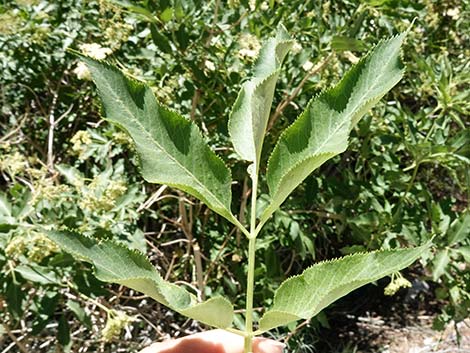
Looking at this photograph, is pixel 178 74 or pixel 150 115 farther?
pixel 178 74

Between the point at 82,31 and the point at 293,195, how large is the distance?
0.99 m

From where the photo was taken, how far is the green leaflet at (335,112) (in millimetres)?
754

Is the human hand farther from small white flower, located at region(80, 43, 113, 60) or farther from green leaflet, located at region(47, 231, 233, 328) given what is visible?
small white flower, located at region(80, 43, 113, 60)

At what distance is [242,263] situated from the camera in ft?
8.14

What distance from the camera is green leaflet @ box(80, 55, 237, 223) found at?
767mm

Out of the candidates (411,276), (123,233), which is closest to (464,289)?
(411,276)

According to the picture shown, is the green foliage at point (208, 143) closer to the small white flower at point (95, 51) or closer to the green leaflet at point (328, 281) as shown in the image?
the small white flower at point (95, 51)

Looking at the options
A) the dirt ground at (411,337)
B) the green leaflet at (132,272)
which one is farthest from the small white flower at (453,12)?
the green leaflet at (132,272)

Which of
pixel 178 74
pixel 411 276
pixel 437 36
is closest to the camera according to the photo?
pixel 178 74

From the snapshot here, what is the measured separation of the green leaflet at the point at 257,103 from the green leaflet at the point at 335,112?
35 mm

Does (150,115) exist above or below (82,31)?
above

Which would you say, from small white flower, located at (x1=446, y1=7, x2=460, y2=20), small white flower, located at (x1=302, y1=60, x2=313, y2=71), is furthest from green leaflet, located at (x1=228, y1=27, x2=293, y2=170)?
small white flower, located at (x1=446, y1=7, x2=460, y2=20)

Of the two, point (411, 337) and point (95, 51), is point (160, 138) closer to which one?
point (95, 51)

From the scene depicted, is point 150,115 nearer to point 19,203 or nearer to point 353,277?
point 353,277
